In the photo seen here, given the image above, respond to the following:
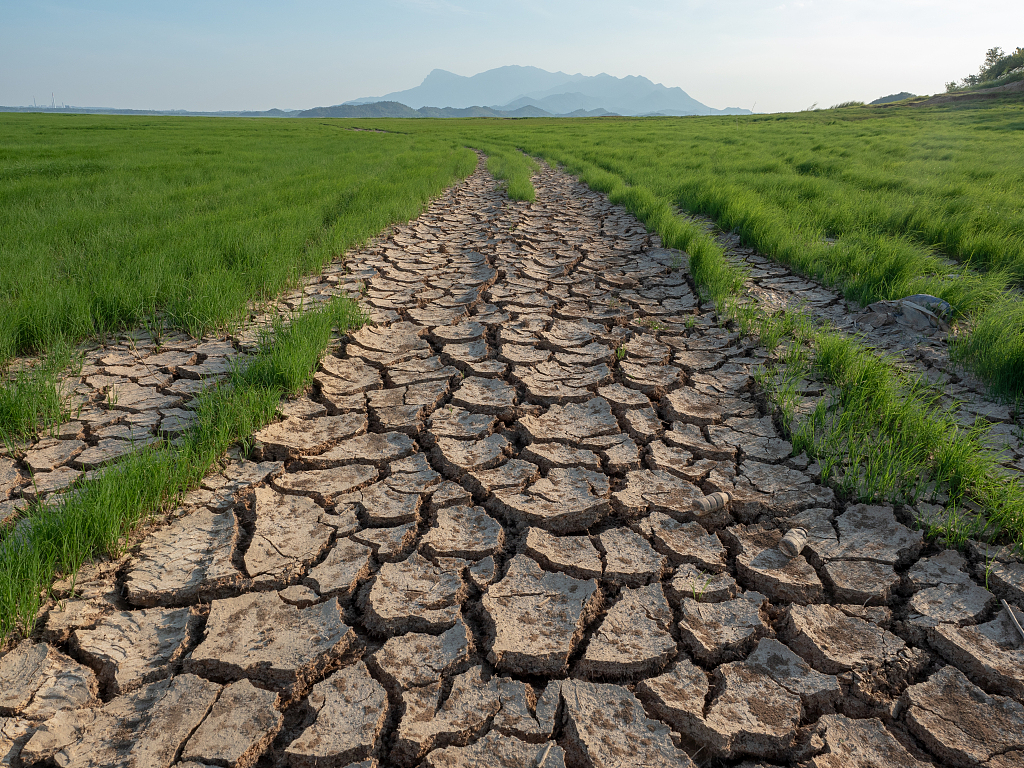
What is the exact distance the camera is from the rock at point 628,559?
155cm

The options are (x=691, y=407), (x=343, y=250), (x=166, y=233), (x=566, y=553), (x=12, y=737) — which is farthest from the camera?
(x=343, y=250)

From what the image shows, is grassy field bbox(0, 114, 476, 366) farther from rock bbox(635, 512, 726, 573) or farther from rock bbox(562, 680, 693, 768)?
rock bbox(562, 680, 693, 768)

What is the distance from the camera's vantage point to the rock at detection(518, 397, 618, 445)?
2.22 metres

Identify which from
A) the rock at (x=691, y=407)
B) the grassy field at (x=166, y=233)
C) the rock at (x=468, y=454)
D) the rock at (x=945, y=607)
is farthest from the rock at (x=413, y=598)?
the grassy field at (x=166, y=233)

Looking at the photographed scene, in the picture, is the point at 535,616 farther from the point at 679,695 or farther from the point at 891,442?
the point at 891,442

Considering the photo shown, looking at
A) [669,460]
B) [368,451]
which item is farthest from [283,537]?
[669,460]

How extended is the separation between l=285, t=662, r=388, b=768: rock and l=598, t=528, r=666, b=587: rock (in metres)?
0.67

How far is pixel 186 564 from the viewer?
4.99ft

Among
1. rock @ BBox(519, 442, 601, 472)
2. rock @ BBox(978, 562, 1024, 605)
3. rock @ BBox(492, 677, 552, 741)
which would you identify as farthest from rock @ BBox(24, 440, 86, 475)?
rock @ BBox(978, 562, 1024, 605)

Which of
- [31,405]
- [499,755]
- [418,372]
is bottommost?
[499,755]

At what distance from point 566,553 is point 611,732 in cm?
54

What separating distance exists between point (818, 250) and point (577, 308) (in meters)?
2.08

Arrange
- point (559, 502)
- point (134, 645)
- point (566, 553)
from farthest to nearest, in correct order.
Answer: point (559, 502) < point (566, 553) < point (134, 645)

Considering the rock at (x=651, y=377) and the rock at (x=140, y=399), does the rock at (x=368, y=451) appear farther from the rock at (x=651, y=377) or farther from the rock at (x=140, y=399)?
the rock at (x=651, y=377)
